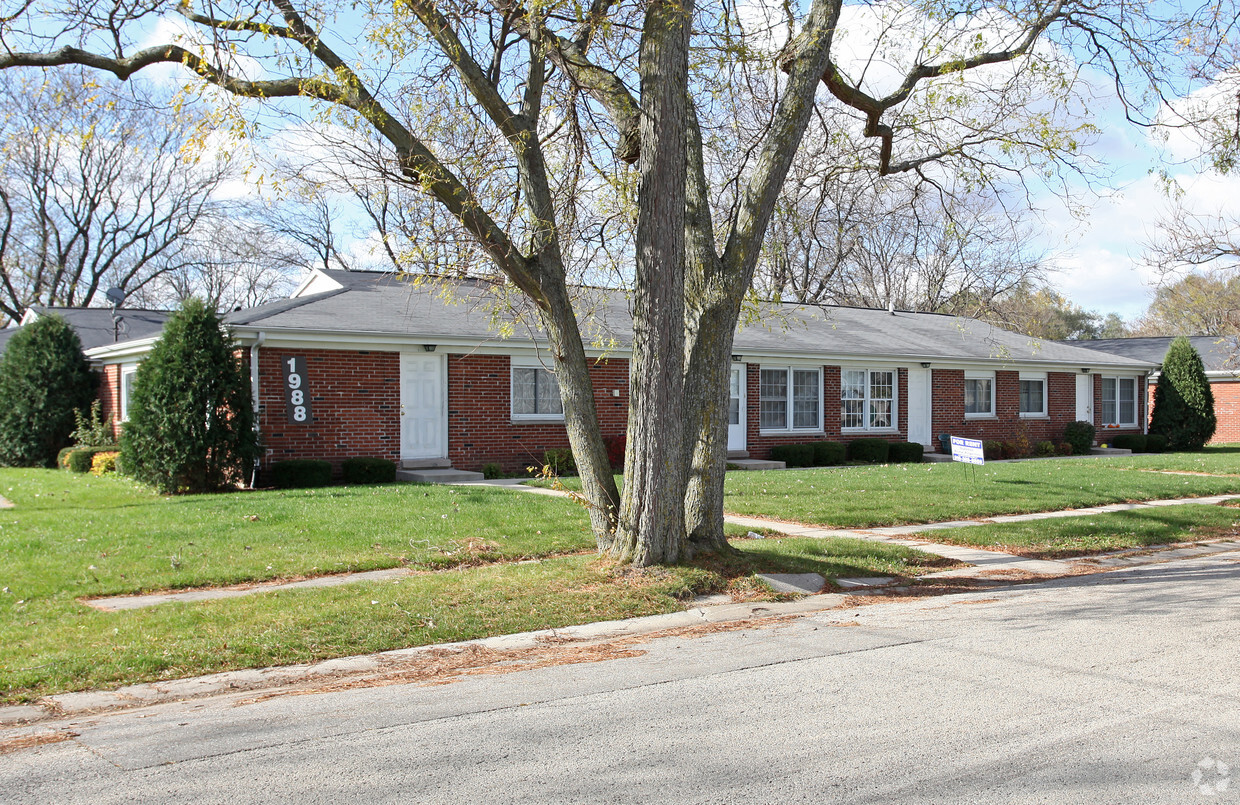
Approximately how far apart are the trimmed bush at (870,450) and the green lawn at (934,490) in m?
1.81

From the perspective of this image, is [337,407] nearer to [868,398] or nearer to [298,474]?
[298,474]

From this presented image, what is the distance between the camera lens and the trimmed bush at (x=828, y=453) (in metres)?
23.3

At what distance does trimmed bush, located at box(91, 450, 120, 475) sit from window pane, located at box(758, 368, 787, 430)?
566 inches

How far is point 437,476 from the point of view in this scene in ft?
59.0

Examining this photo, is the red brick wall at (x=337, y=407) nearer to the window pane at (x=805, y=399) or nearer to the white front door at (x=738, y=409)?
the white front door at (x=738, y=409)

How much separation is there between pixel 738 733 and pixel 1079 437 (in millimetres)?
26716

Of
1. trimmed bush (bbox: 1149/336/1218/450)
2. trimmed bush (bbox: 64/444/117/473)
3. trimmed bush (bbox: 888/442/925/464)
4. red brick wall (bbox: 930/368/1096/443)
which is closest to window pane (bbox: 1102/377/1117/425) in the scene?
trimmed bush (bbox: 1149/336/1218/450)

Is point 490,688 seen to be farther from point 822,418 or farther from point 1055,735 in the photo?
point 822,418

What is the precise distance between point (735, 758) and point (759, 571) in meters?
4.88

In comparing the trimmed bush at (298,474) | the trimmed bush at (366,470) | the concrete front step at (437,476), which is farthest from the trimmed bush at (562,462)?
the trimmed bush at (298,474)

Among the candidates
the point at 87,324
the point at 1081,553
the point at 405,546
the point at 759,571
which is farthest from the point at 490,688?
the point at 87,324

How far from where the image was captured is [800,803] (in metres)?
4.04

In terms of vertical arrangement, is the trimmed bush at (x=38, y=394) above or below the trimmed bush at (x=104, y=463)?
above

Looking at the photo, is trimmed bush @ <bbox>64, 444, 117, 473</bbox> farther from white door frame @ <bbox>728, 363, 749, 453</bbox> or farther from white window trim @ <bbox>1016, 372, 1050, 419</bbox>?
white window trim @ <bbox>1016, 372, 1050, 419</bbox>
